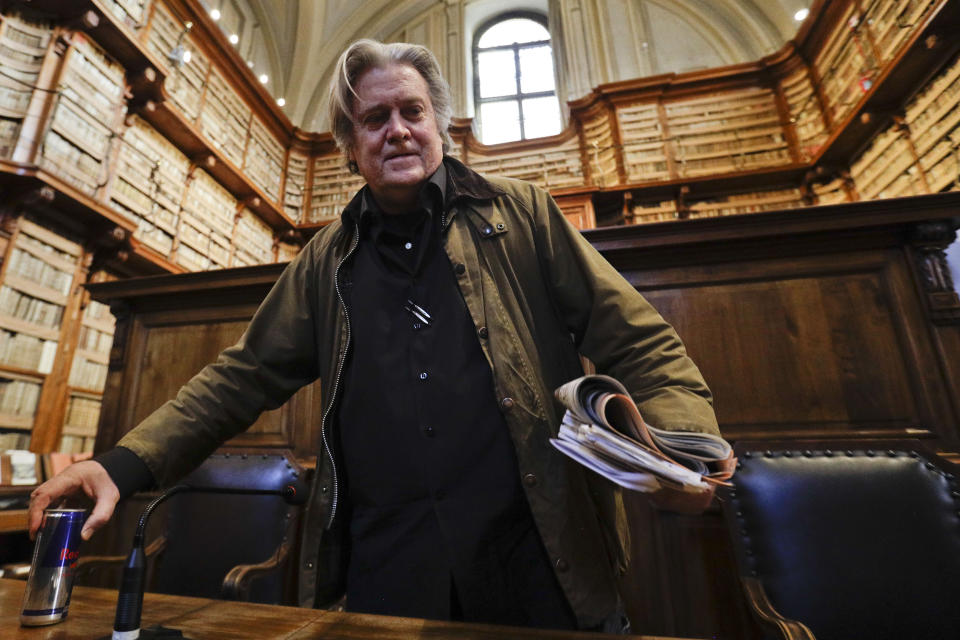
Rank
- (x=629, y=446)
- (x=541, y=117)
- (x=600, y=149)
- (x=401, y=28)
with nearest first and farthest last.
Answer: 1. (x=629, y=446)
2. (x=600, y=149)
3. (x=541, y=117)
4. (x=401, y=28)

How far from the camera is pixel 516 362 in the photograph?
3.01 ft

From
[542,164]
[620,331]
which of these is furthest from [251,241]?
[620,331]

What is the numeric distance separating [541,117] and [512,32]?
2.28m

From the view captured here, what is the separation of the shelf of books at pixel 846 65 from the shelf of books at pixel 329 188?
23.1ft

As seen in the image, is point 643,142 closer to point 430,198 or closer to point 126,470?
point 430,198

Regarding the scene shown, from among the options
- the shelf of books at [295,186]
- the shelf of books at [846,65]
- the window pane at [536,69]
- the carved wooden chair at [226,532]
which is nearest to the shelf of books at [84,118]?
the shelf of books at [295,186]

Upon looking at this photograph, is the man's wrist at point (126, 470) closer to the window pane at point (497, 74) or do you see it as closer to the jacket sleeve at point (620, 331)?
the jacket sleeve at point (620, 331)

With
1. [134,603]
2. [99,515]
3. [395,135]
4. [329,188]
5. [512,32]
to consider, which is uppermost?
[512,32]

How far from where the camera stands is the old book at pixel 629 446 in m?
0.48

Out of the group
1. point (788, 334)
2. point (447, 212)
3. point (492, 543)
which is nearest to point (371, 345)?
point (447, 212)

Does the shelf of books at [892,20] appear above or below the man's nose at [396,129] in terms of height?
above

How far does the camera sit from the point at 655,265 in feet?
6.73

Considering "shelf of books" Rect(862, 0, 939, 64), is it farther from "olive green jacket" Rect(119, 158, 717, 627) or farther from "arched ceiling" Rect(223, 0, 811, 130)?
"olive green jacket" Rect(119, 158, 717, 627)

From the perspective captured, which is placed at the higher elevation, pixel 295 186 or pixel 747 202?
pixel 295 186
